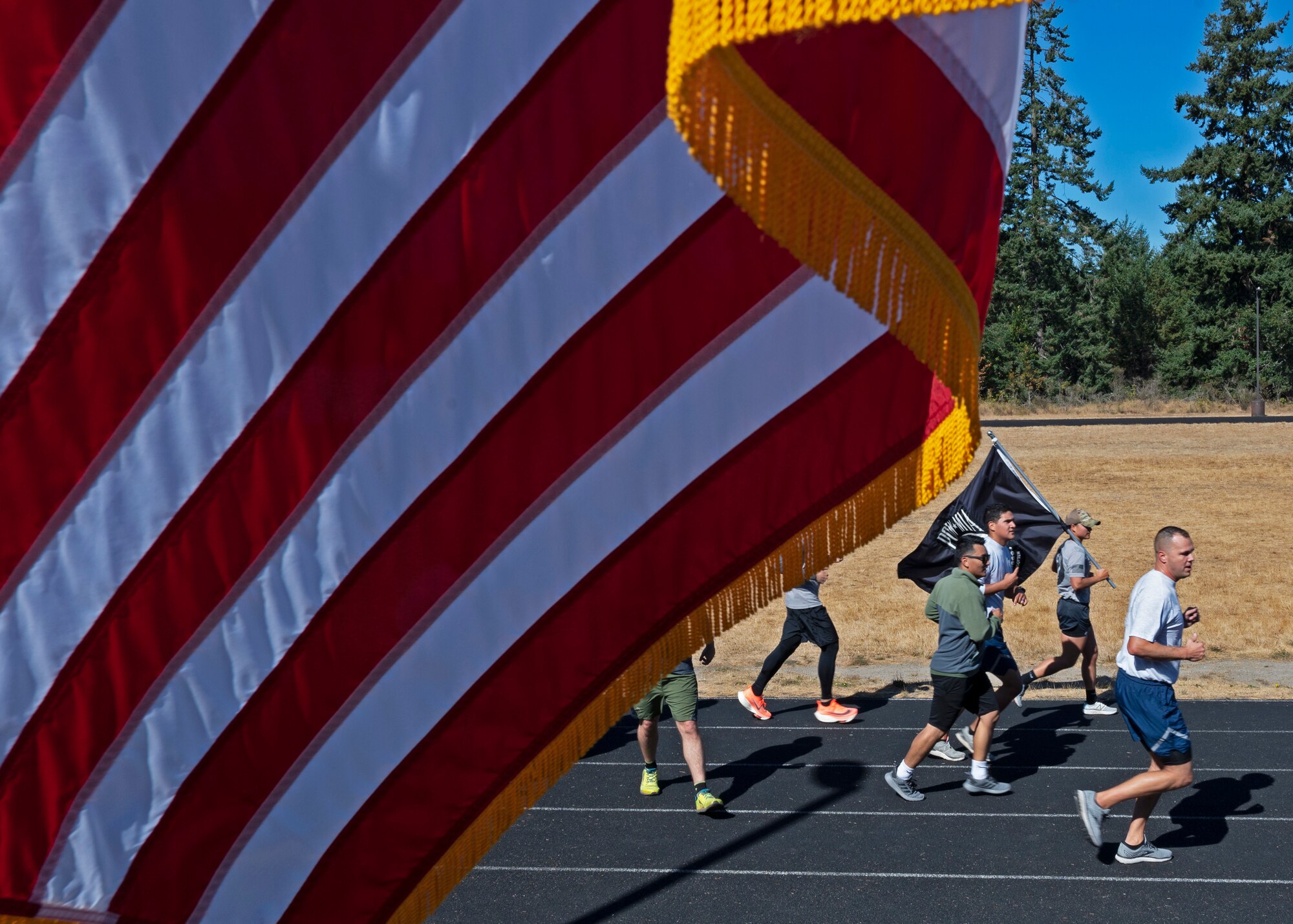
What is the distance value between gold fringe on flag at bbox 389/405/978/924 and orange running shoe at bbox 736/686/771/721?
Answer: 8.51 metres

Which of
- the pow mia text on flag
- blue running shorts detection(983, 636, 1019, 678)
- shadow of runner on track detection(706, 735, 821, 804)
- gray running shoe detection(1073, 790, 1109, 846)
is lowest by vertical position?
shadow of runner on track detection(706, 735, 821, 804)

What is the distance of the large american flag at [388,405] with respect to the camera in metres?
2.16

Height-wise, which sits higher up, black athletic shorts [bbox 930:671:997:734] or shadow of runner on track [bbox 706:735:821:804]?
black athletic shorts [bbox 930:671:997:734]

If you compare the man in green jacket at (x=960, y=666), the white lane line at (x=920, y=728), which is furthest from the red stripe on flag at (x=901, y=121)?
the white lane line at (x=920, y=728)

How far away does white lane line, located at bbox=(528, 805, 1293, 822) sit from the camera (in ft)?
26.2

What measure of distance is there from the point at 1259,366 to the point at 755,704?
4237 centimetres

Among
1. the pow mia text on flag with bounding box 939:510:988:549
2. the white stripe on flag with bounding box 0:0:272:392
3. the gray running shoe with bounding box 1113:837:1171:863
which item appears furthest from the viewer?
the pow mia text on flag with bounding box 939:510:988:549

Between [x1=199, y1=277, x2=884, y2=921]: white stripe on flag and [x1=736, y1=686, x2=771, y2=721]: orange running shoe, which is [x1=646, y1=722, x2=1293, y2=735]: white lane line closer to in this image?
[x1=736, y1=686, x2=771, y2=721]: orange running shoe

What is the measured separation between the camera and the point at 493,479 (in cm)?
249

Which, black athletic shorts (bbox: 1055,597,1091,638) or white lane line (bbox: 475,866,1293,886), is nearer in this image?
white lane line (bbox: 475,866,1293,886)

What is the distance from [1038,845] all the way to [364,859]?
6.00 m

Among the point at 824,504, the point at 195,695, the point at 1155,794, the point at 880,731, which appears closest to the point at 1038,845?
the point at 1155,794

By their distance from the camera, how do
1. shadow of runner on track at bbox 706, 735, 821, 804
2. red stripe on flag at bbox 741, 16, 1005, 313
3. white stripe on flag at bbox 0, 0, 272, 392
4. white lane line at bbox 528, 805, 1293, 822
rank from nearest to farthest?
1. red stripe on flag at bbox 741, 16, 1005, 313
2. white stripe on flag at bbox 0, 0, 272, 392
3. white lane line at bbox 528, 805, 1293, 822
4. shadow of runner on track at bbox 706, 735, 821, 804

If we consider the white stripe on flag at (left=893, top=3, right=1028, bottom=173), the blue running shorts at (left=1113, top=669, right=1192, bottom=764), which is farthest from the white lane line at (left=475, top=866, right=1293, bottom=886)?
the white stripe on flag at (left=893, top=3, right=1028, bottom=173)
